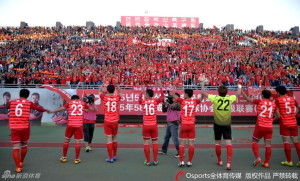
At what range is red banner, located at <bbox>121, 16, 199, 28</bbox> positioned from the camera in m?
41.6

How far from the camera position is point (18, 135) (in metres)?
5.61

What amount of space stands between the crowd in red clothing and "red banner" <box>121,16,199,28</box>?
783cm

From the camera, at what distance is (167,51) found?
26016 mm

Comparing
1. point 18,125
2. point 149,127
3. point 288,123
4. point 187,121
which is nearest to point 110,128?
point 149,127

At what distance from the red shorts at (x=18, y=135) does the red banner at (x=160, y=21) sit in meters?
38.2

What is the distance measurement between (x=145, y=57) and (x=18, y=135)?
63.7ft

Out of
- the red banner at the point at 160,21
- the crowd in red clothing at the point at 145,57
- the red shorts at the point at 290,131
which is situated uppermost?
the red banner at the point at 160,21

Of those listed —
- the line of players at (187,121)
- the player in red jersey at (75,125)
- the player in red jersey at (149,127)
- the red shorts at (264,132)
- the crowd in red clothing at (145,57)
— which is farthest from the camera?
the crowd in red clothing at (145,57)

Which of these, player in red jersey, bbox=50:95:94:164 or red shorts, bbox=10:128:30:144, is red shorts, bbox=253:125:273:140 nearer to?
player in red jersey, bbox=50:95:94:164

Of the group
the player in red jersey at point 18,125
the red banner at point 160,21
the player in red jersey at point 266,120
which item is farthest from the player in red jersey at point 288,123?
the red banner at point 160,21

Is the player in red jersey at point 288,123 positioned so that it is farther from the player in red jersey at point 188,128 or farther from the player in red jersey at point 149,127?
the player in red jersey at point 149,127

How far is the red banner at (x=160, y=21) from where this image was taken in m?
41.6

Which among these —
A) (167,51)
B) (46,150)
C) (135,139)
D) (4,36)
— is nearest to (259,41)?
(167,51)

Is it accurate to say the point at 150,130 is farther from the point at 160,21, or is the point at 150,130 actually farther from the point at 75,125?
the point at 160,21
